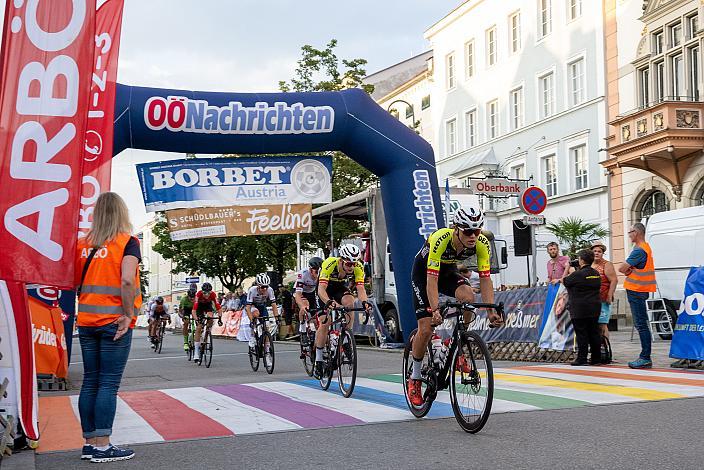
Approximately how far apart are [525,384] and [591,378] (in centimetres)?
104

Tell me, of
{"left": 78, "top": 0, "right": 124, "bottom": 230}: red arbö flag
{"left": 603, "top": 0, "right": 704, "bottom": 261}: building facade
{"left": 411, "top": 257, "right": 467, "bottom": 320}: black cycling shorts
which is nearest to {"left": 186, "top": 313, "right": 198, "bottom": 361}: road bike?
{"left": 78, "top": 0, "right": 124, "bottom": 230}: red arbö flag

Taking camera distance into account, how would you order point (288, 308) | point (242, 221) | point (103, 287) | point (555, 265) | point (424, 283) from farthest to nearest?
point (288, 308), point (242, 221), point (555, 265), point (424, 283), point (103, 287)

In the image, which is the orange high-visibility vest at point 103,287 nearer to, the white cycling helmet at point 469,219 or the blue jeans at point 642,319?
the white cycling helmet at point 469,219

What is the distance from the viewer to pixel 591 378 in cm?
1148

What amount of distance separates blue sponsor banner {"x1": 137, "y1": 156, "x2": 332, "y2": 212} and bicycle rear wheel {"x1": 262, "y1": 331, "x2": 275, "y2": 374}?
3956mm

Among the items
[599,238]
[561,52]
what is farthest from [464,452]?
[561,52]

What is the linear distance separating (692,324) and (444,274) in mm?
5705

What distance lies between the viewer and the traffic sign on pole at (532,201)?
16.2m

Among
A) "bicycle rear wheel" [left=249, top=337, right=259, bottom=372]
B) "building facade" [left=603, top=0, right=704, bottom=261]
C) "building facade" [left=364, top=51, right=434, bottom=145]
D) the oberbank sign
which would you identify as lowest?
"bicycle rear wheel" [left=249, top=337, right=259, bottom=372]

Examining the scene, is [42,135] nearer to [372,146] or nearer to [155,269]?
[372,146]

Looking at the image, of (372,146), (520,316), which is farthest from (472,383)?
(520,316)

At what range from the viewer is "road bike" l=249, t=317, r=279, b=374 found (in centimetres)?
1525

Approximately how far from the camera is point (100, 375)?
6672 millimetres

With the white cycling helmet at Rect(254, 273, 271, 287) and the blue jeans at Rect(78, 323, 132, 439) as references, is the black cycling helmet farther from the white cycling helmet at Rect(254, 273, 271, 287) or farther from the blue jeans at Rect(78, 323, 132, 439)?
the blue jeans at Rect(78, 323, 132, 439)
